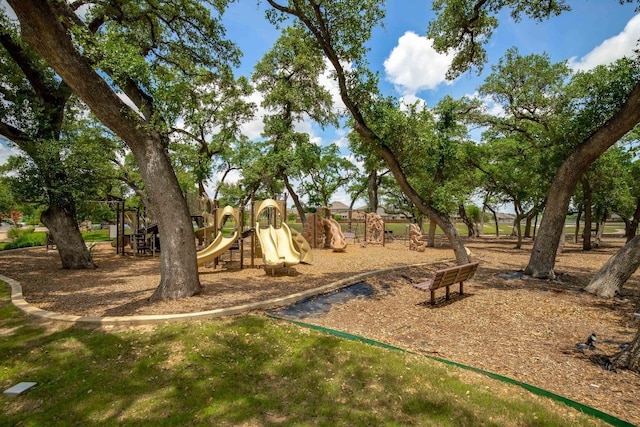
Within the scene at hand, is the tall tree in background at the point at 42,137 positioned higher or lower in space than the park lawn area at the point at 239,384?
higher

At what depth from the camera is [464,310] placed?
6.93 meters

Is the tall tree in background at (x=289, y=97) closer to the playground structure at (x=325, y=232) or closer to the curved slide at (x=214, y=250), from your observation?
the playground structure at (x=325, y=232)

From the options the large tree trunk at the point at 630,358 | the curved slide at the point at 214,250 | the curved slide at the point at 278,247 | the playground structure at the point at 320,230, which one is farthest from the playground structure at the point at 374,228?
the large tree trunk at the point at 630,358

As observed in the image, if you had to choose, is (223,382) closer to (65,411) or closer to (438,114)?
(65,411)

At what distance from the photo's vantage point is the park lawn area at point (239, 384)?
323 centimetres

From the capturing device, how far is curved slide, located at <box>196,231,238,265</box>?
34.3 ft

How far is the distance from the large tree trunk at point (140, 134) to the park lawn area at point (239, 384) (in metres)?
1.89

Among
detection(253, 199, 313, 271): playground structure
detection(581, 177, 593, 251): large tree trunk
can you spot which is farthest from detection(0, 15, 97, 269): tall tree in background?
detection(581, 177, 593, 251): large tree trunk

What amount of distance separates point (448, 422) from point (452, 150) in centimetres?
1834

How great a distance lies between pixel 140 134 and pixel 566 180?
10884 millimetres

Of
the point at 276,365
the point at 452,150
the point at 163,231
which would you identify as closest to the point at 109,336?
the point at 163,231

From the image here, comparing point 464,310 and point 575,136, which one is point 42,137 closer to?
point 464,310

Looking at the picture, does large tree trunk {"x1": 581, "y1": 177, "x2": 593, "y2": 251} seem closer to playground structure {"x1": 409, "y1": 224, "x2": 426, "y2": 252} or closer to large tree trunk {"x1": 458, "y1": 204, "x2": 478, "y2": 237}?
playground structure {"x1": 409, "y1": 224, "x2": 426, "y2": 252}

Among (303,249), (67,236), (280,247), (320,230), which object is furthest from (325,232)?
(67,236)
